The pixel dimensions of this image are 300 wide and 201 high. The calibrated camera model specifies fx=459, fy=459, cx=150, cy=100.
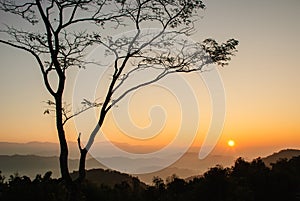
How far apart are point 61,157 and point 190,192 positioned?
7147mm

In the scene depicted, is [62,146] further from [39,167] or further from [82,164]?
[39,167]

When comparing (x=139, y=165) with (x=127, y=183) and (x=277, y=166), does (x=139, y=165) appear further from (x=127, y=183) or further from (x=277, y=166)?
(x=277, y=166)

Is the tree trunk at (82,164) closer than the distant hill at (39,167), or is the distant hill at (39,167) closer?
the tree trunk at (82,164)

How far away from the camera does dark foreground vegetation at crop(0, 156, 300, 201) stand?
15109mm

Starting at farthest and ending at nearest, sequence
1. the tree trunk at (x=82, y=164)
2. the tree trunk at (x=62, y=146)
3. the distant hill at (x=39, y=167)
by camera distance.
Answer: the distant hill at (x=39, y=167) → the tree trunk at (x=82, y=164) → the tree trunk at (x=62, y=146)

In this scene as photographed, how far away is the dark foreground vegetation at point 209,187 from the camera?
15.1 meters

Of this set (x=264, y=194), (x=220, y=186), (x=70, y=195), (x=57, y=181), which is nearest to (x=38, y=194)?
(x=57, y=181)

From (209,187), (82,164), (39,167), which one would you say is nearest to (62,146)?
(82,164)

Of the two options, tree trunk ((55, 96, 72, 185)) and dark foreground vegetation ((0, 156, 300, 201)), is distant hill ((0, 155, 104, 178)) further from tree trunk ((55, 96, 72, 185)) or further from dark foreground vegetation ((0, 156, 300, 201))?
tree trunk ((55, 96, 72, 185))

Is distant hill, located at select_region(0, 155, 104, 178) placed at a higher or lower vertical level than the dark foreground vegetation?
higher

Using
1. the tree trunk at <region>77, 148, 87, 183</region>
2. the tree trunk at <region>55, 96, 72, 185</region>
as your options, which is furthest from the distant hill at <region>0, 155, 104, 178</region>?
the tree trunk at <region>55, 96, 72, 185</region>

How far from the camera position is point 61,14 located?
40.9 ft

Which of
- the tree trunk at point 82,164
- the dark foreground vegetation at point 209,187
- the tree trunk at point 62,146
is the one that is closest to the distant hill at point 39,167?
the dark foreground vegetation at point 209,187

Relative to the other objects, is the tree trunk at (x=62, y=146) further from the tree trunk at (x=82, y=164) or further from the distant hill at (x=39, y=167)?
the distant hill at (x=39, y=167)
